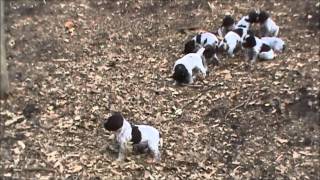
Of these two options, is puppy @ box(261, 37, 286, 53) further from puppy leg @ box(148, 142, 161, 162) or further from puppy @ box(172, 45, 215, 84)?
puppy leg @ box(148, 142, 161, 162)

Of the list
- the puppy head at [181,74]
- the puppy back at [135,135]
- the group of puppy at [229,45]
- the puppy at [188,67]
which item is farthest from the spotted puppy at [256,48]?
the puppy back at [135,135]

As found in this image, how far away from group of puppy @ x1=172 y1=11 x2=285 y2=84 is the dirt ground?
0.52 feet

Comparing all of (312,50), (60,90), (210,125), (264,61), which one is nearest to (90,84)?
(60,90)

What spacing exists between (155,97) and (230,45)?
1534 millimetres

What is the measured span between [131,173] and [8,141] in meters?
1.59

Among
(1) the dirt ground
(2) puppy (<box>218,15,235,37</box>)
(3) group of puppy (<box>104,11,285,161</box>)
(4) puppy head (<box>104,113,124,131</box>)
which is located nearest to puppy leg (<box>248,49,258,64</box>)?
(3) group of puppy (<box>104,11,285,161</box>)

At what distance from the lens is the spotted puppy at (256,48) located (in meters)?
8.49

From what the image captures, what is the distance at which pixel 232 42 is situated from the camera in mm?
8711

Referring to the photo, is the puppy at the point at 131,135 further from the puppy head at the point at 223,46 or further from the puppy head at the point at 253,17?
the puppy head at the point at 253,17

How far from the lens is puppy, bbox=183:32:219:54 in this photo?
28.6ft

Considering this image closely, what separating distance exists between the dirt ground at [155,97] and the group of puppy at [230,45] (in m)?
0.16

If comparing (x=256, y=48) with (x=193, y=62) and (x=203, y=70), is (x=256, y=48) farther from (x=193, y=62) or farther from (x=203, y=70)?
(x=193, y=62)

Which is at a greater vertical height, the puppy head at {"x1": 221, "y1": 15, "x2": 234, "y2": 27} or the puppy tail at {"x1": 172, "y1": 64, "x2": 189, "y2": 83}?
the puppy head at {"x1": 221, "y1": 15, "x2": 234, "y2": 27}

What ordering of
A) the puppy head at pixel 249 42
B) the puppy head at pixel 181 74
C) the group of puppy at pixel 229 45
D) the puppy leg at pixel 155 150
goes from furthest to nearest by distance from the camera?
the puppy head at pixel 249 42, the group of puppy at pixel 229 45, the puppy head at pixel 181 74, the puppy leg at pixel 155 150
